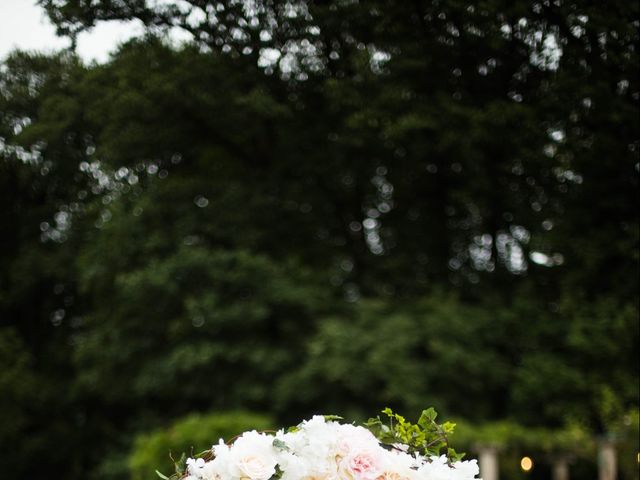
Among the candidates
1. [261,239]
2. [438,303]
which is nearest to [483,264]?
[438,303]

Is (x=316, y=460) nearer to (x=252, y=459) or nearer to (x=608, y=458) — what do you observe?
(x=252, y=459)

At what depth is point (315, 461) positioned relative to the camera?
2301 mm

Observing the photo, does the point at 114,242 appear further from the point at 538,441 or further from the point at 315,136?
the point at 538,441

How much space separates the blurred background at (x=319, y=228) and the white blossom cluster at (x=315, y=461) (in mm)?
3745

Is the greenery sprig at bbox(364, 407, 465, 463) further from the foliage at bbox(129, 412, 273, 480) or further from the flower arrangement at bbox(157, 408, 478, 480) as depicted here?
the foliage at bbox(129, 412, 273, 480)

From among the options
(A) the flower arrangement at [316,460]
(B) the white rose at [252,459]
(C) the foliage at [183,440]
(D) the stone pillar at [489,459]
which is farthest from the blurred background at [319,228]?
(B) the white rose at [252,459]

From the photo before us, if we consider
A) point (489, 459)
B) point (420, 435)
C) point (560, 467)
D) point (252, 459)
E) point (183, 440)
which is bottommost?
point (252, 459)

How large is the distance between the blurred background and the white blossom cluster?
12.3 feet

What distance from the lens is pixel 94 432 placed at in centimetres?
1516

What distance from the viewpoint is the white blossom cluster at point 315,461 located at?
2.29 metres

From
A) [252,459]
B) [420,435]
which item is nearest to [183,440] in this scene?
[420,435]

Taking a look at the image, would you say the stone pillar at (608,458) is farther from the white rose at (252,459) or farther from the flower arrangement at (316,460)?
the white rose at (252,459)

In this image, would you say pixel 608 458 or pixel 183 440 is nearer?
pixel 183 440

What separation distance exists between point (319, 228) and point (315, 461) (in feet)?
38.5
